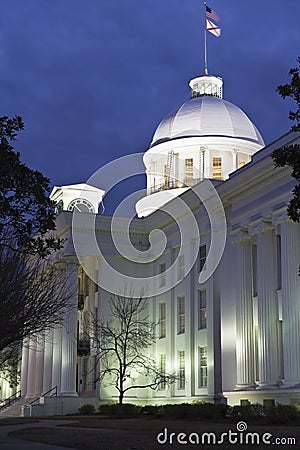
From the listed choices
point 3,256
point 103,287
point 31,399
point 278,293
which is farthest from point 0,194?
point 31,399

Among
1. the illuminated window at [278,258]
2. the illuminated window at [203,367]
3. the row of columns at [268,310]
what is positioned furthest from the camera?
the illuminated window at [203,367]

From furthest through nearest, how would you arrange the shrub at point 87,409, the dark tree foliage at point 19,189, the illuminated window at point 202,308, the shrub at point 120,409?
the shrub at point 87,409 < the illuminated window at point 202,308 < the shrub at point 120,409 < the dark tree foliage at point 19,189

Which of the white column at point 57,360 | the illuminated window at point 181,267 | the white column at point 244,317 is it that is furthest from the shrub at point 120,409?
the illuminated window at point 181,267

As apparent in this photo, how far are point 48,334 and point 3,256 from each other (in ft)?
67.1

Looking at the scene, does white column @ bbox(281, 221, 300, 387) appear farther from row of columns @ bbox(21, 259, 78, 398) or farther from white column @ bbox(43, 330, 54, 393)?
white column @ bbox(43, 330, 54, 393)

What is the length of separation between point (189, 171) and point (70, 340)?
52.2 ft

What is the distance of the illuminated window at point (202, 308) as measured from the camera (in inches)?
1823

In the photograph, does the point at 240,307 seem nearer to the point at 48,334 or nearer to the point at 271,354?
the point at 271,354

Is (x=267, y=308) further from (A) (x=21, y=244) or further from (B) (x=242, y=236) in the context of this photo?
(A) (x=21, y=244)

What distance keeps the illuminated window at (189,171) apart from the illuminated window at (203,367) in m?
14.9

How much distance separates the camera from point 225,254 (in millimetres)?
43281

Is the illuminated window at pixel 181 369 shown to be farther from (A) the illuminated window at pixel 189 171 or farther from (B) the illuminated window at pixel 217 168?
(B) the illuminated window at pixel 217 168

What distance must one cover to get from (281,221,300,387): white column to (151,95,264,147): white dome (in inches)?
861

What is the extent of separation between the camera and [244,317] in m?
39.9
